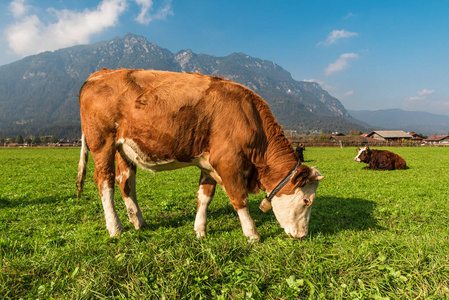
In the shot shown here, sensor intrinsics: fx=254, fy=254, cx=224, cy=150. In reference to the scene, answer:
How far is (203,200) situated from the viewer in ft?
18.5

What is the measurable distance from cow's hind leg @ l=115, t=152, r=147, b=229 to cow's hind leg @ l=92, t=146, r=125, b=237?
1.53ft

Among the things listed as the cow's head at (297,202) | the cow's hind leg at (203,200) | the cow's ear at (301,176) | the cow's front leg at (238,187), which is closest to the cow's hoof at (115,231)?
the cow's hind leg at (203,200)

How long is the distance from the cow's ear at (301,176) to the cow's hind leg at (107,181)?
12.2 feet

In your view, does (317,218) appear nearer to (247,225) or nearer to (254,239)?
(247,225)

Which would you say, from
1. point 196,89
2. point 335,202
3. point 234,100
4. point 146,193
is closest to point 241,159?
point 234,100

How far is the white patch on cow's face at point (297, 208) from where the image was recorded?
4770 mm

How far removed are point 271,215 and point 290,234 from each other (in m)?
2.31

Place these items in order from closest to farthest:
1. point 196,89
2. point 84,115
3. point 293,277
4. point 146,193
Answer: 1. point 293,277
2. point 196,89
3. point 84,115
4. point 146,193

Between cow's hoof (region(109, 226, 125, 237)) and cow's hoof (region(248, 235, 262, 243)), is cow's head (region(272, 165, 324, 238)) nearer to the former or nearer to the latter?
cow's hoof (region(248, 235, 262, 243))

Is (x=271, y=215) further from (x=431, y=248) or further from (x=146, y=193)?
(x=146, y=193)

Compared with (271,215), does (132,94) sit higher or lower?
higher

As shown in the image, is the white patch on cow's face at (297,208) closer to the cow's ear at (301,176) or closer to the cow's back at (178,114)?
the cow's ear at (301,176)

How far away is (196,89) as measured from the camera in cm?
492

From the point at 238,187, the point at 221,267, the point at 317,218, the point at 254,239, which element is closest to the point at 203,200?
the point at 238,187
